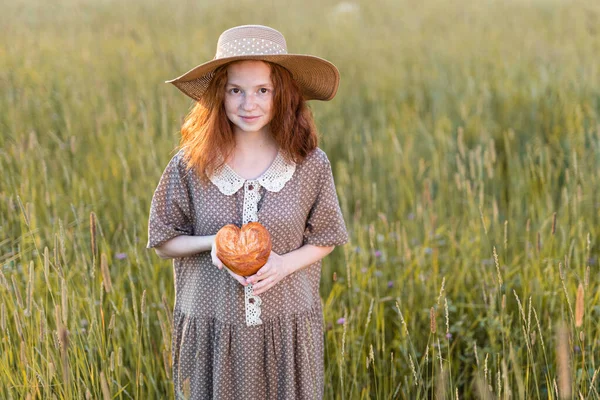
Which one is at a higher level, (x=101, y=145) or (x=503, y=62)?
(x=503, y=62)

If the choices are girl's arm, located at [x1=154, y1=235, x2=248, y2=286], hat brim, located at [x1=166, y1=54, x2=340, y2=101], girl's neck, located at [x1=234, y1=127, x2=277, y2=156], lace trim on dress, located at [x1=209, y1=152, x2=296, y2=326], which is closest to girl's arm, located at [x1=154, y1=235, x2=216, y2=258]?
girl's arm, located at [x1=154, y1=235, x2=248, y2=286]

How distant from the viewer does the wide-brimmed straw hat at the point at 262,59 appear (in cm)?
193

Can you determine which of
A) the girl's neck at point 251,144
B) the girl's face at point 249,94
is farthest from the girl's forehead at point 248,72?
the girl's neck at point 251,144

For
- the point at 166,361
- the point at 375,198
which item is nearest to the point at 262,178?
the point at 166,361

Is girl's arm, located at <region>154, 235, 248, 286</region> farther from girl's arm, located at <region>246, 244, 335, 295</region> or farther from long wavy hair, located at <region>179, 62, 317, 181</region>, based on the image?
long wavy hair, located at <region>179, 62, 317, 181</region>

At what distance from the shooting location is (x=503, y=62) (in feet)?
19.6

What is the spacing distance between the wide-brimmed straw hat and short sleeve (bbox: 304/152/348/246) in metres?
0.21

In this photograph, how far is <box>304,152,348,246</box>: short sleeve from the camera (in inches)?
82.7

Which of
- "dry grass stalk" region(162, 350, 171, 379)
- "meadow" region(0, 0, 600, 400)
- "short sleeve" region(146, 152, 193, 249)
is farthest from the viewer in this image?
"meadow" region(0, 0, 600, 400)

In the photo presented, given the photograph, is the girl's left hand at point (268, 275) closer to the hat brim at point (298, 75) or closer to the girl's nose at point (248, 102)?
the girl's nose at point (248, 102)

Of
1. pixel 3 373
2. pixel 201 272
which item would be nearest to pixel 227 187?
pixel 201 272

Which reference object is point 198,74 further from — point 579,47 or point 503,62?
point 579,47

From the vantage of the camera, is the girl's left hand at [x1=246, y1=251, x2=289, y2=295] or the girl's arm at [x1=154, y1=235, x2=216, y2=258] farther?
the girl's arm at [x1=154, y1=235, x2=216, y2=258]

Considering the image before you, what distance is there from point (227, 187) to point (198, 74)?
318 millimetres
